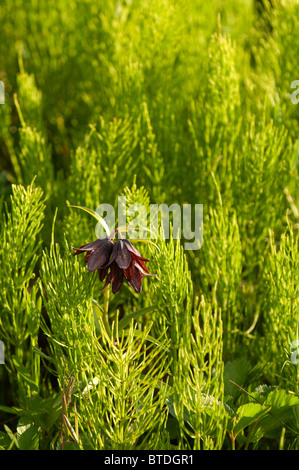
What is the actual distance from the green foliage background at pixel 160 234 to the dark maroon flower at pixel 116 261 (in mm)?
38

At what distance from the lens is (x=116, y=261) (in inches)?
31.6

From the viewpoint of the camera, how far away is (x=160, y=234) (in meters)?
0.87

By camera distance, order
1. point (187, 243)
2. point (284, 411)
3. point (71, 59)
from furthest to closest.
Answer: point (71, 59)
point (187, 243)
point (284, 411)

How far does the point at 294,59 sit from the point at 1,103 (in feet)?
2.39

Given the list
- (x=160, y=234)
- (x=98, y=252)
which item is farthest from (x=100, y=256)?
(x=160, y=234)

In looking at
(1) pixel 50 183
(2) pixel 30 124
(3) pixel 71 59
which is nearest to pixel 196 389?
(1) pixel 50 183

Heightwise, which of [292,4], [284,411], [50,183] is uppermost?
[292,4]

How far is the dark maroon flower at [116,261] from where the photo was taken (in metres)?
0.81

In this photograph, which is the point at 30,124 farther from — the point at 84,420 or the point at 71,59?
the point at 84,420

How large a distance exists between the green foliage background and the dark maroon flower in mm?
38

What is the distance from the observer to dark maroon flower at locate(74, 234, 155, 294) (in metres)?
0.81

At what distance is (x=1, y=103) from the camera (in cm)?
135

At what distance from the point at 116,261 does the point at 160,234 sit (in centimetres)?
10

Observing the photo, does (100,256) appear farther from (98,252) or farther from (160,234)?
(160,234)
